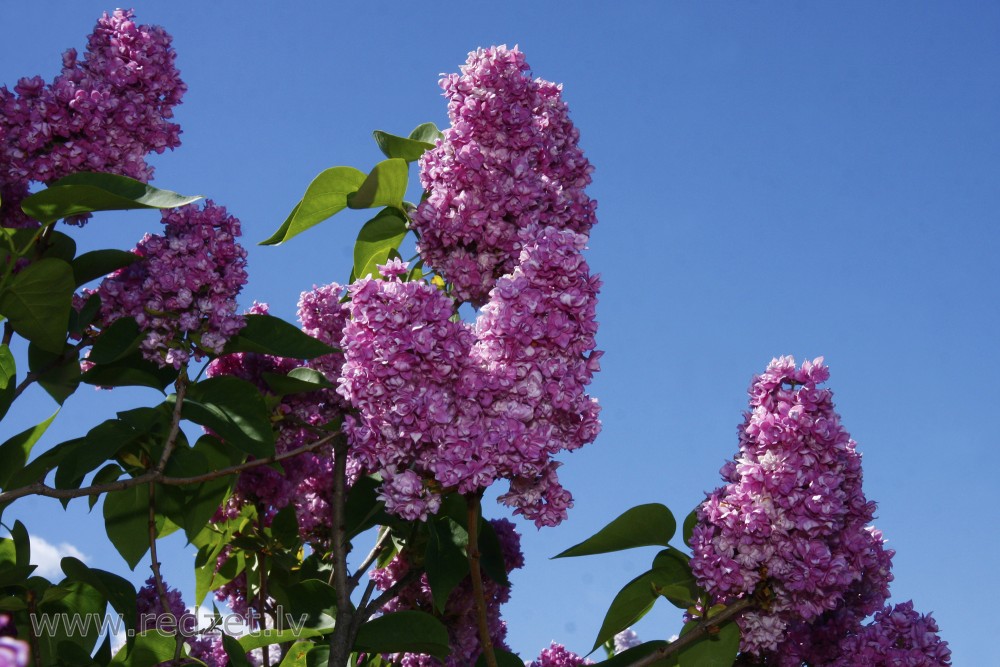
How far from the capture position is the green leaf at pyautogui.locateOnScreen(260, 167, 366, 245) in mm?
Answer: 2758

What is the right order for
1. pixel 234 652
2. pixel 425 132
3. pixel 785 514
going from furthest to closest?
pixel 425 132 → pixel 234 652 → pixel 785 514

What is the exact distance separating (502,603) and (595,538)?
42.3 inches

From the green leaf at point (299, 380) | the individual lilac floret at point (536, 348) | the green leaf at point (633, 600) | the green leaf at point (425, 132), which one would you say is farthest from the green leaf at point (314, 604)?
the green leaf at point (425, 132)

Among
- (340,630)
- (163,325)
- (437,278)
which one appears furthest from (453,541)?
(163,325)

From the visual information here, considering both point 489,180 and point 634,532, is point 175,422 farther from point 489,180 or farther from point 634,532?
point 634,532

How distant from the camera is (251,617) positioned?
3.44 metres

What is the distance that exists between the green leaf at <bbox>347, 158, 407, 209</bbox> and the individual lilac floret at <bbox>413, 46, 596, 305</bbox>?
12cm

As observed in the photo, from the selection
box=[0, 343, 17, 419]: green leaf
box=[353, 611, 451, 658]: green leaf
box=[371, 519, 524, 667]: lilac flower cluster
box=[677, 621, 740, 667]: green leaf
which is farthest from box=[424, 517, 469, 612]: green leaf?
box=[0, 343, 17, 419]: green leaf

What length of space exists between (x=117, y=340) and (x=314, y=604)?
87cm

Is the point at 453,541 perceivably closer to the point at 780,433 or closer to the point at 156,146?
the point at 780,433

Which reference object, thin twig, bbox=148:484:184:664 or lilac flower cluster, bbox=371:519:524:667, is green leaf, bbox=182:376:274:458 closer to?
thin twig, bbox=148:484:184:664

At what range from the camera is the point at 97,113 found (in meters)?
2.70

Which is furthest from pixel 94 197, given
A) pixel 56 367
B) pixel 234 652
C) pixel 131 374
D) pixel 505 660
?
pixel 505 660

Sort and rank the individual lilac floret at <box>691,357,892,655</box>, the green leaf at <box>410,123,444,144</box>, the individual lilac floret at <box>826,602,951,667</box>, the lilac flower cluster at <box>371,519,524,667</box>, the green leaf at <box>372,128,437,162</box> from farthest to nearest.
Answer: the lilac flower cluster at <box>371,519,524,667</box> → the green leaf at <box>410,123,444,144</box> → the green leaf at <box>372,128,437,162</box> → the individual lilac floret at <box>826,602,951,667</box> → the individual lilac floret at <box>691,357,892,655</box>
